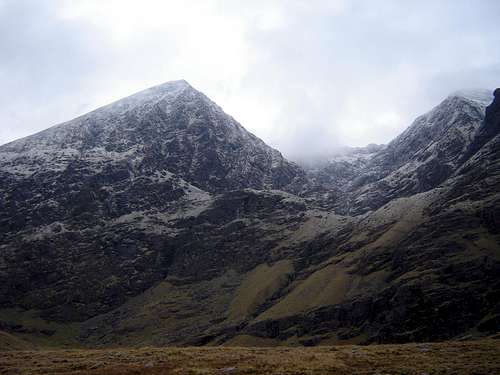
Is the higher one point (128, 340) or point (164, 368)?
point (164, 368)

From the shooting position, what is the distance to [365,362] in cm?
4031

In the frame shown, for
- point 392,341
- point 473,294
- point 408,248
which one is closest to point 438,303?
point 473,294

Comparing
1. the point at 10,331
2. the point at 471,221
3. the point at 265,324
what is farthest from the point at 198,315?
the point at 471,221

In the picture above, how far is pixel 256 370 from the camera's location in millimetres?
37625

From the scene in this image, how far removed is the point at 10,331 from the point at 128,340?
54245 mm

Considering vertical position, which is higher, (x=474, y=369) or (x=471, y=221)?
(x=471, y=221)

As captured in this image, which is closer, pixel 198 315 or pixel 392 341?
pixel 392 341

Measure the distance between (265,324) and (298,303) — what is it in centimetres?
1501

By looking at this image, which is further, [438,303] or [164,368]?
[438,303]

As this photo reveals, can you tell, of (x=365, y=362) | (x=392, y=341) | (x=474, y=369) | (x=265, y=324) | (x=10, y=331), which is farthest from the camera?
(x=10, y=331)

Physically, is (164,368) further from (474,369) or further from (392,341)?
(392,341)

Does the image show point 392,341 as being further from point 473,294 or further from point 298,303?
point 298,303

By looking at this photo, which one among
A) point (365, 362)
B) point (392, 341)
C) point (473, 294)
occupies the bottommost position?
point (392, 341)

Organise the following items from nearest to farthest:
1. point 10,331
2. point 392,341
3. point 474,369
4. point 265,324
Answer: point 474,369
point 392,341
point 265,324
point 10,331
